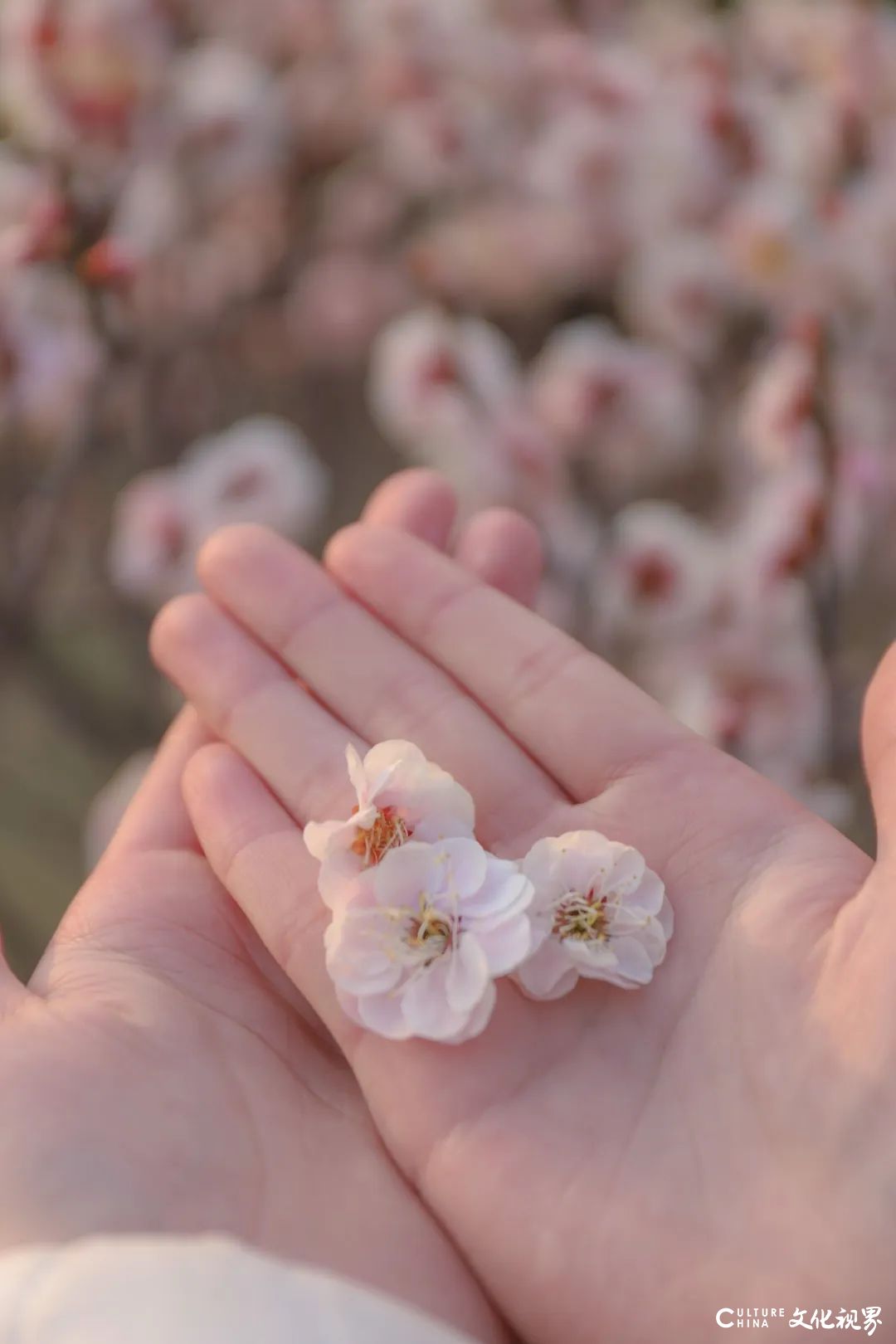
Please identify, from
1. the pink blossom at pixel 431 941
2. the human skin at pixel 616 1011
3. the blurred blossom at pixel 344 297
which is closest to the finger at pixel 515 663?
the human skin at pixel 616 1011

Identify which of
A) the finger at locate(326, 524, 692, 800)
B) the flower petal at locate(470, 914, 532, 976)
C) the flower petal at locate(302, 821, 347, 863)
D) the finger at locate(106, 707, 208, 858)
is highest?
the finger at locate(326, 524, 692, 800)

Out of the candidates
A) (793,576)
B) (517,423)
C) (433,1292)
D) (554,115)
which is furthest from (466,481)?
(433,1292)

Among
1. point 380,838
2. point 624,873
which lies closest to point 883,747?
point 624,873

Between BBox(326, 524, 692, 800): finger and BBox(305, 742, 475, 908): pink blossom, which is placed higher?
BBox(326, 524, 692, 800): finger

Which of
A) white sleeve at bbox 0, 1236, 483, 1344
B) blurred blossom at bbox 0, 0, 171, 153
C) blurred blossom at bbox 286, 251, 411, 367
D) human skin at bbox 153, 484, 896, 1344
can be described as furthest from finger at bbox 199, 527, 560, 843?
blurred blossom at bbox 286, 251, 411, 367

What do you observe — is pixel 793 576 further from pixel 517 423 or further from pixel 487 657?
pixel 487 657

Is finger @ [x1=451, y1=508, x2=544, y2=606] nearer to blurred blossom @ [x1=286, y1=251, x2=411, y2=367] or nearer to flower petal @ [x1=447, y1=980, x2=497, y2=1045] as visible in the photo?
flower petal @ [x1=447, y1=980, x2=497, y2=1045]

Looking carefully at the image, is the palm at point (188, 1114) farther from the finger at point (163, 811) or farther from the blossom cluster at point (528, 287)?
the blossom cluster at point (528, 287)

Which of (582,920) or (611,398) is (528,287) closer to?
(611,398)
